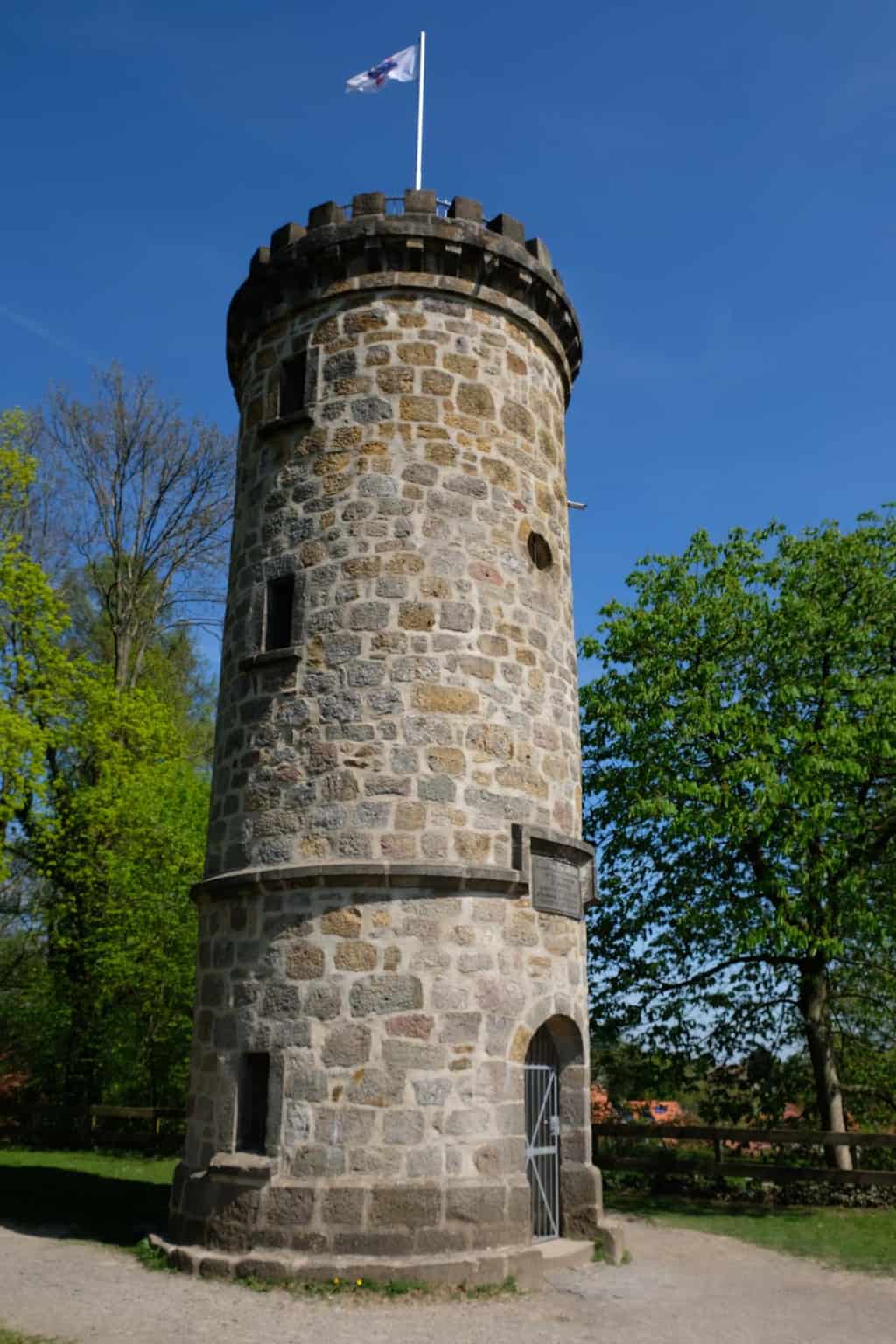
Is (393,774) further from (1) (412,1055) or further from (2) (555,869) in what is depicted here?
(1) (412,1055)

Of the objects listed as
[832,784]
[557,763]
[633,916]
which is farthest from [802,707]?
[557,763]

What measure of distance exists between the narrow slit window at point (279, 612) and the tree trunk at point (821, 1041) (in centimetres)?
921

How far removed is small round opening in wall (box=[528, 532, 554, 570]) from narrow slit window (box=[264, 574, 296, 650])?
2.39 metres

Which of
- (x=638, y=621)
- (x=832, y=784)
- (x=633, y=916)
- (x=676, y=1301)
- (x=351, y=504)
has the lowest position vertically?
(x=676, y=1301)

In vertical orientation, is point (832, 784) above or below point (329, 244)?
below

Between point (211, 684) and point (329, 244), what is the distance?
796 inches

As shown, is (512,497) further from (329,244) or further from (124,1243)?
(124,1243)

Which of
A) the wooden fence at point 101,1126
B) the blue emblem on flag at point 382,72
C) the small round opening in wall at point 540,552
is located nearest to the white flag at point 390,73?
the blue emblem on flag at point 382,72

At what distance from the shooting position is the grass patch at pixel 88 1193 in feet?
33.8

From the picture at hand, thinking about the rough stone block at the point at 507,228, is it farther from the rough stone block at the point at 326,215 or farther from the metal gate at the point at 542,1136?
the metal gate at the point at 542,1136

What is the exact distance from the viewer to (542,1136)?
9.48 m

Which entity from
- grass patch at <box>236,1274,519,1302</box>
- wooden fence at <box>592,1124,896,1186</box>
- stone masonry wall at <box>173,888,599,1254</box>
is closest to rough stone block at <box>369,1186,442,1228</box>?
stone masonry wall at <box>173,888,599,1254</box>

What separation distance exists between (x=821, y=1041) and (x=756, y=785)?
3635mm

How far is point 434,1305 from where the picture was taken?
7.45 metres
